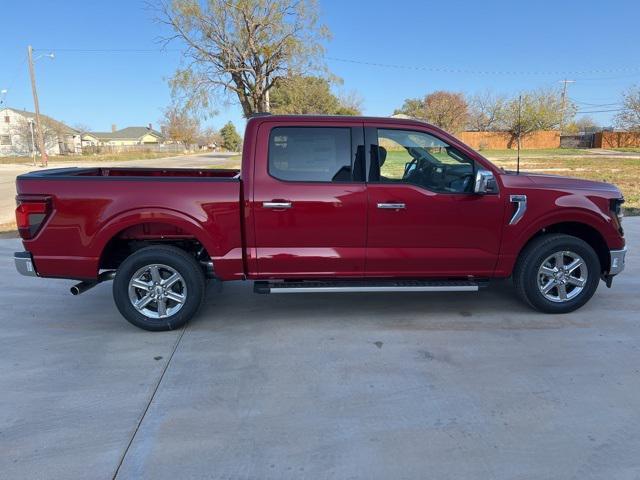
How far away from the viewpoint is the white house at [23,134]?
230 feet

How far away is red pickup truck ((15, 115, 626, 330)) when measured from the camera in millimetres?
4059

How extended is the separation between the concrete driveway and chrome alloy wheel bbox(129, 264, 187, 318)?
25cm

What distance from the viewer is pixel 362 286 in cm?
436

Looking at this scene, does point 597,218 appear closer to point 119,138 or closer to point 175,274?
point 175,274

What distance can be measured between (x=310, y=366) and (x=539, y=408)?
160cm

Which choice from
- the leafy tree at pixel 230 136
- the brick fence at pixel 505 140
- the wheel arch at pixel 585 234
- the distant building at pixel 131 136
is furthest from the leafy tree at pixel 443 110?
the distant building at pixel 131 136

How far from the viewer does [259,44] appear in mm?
20312

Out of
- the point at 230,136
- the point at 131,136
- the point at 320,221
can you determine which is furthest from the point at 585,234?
the point at 131,136

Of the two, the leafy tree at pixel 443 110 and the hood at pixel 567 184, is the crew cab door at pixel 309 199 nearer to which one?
the hood at pixel 567 184

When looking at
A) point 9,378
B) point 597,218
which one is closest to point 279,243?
point 9,378

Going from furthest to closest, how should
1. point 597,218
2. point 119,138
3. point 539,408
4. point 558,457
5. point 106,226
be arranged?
1. point 119,138
2. point 597,218
3. point 106,226
4. point 539,408
5. point 558,457

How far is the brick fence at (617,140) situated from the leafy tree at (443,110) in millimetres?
16688

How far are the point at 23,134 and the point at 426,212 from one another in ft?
272

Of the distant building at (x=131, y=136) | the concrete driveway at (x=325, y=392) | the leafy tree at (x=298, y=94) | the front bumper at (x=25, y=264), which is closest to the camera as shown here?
the concrete driveway at (x=325, y=392)
